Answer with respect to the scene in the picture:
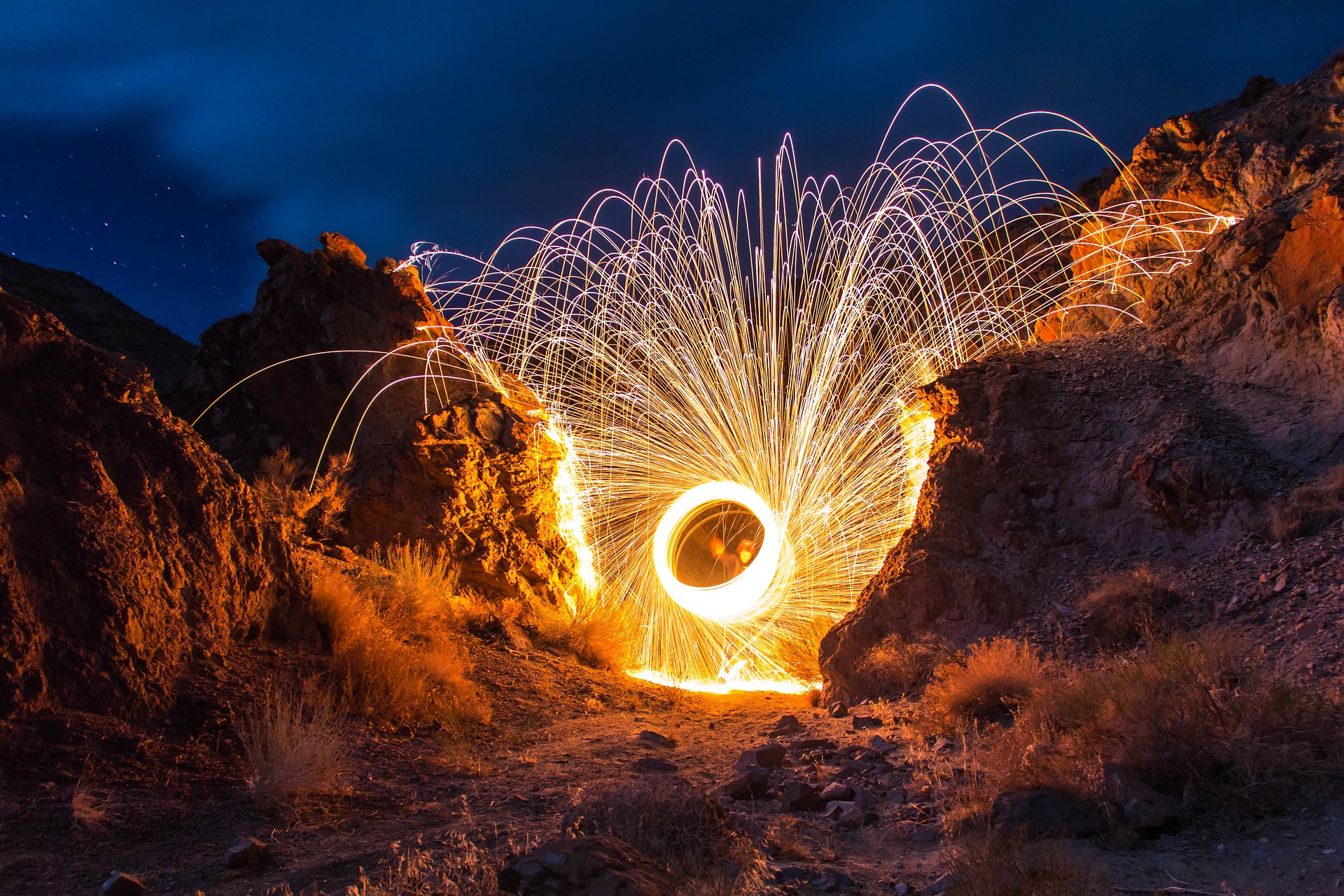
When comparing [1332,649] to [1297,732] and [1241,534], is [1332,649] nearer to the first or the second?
[1297,732]

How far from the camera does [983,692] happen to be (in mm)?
6199

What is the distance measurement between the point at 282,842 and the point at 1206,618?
23.6 ft

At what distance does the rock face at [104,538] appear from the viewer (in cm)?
443

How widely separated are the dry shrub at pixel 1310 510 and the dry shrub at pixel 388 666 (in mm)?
7680

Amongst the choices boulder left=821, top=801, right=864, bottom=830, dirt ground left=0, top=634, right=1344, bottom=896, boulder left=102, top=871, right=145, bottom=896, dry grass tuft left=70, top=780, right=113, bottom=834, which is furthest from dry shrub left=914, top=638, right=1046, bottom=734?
dry grass tuft left=70, top=780, right=113, bottom=834

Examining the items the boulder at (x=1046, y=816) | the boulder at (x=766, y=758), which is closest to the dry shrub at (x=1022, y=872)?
the boulder at (x=1046, y=816)

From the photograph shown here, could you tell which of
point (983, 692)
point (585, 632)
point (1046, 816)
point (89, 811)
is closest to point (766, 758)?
point (983, 692)

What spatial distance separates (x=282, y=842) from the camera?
4.03m

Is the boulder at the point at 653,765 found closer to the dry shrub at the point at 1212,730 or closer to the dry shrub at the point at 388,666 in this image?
the dry shrub at the point at 388,666

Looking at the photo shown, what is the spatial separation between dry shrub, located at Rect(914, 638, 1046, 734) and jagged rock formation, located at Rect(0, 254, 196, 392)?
24151 millimetres

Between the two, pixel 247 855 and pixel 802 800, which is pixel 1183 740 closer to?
pixel 802 800

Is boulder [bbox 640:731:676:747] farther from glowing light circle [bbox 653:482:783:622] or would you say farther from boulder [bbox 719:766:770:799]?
glowing light circle [bbox 653:482:783:622]

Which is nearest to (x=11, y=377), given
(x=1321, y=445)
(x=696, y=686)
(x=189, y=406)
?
(x=696, y=686)

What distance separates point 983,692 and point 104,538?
22.4 feet
